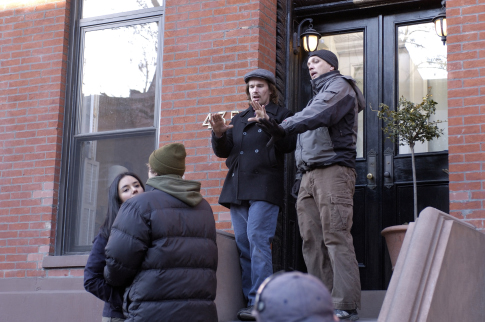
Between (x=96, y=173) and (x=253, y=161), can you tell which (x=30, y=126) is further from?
(x=253, y=161)

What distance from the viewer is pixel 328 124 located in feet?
14.7

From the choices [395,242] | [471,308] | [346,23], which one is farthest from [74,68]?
[471,308]

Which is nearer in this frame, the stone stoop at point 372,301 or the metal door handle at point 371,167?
the stone stoop at point 372,301

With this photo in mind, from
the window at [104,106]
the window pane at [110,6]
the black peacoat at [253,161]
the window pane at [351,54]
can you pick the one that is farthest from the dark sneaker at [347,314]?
the window pane at [110,6]

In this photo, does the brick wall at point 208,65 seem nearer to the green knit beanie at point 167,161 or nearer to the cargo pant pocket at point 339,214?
the cargo pant pocket at point 339,214

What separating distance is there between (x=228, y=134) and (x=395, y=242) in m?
1.54

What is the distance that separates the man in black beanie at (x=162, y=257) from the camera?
3455 mm

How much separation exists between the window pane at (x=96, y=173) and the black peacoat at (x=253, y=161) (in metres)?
1.48

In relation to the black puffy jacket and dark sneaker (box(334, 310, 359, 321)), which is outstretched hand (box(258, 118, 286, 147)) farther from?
dark sneaker (box(334, 310, 359, 321))

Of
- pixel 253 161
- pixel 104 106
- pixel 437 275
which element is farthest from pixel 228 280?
pixel 104 106

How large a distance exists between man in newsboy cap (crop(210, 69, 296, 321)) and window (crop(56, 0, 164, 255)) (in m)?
1.45

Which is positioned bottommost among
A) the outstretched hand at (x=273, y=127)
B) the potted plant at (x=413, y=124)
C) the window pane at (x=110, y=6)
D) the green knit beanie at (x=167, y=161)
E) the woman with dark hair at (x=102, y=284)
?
the woman with dark hair at (x=102, y=284)

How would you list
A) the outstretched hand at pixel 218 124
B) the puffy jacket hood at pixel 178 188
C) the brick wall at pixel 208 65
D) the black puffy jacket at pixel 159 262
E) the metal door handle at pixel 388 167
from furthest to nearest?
the metal door handle at pixel 388 167 < the brick wall at pixel 208 65 < the outstretched hand at pixel 218 124 < the puffy jacket hood at pixel 178 188 < the black puffy jacket at pixel 159 262

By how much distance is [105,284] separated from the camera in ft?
12.3
